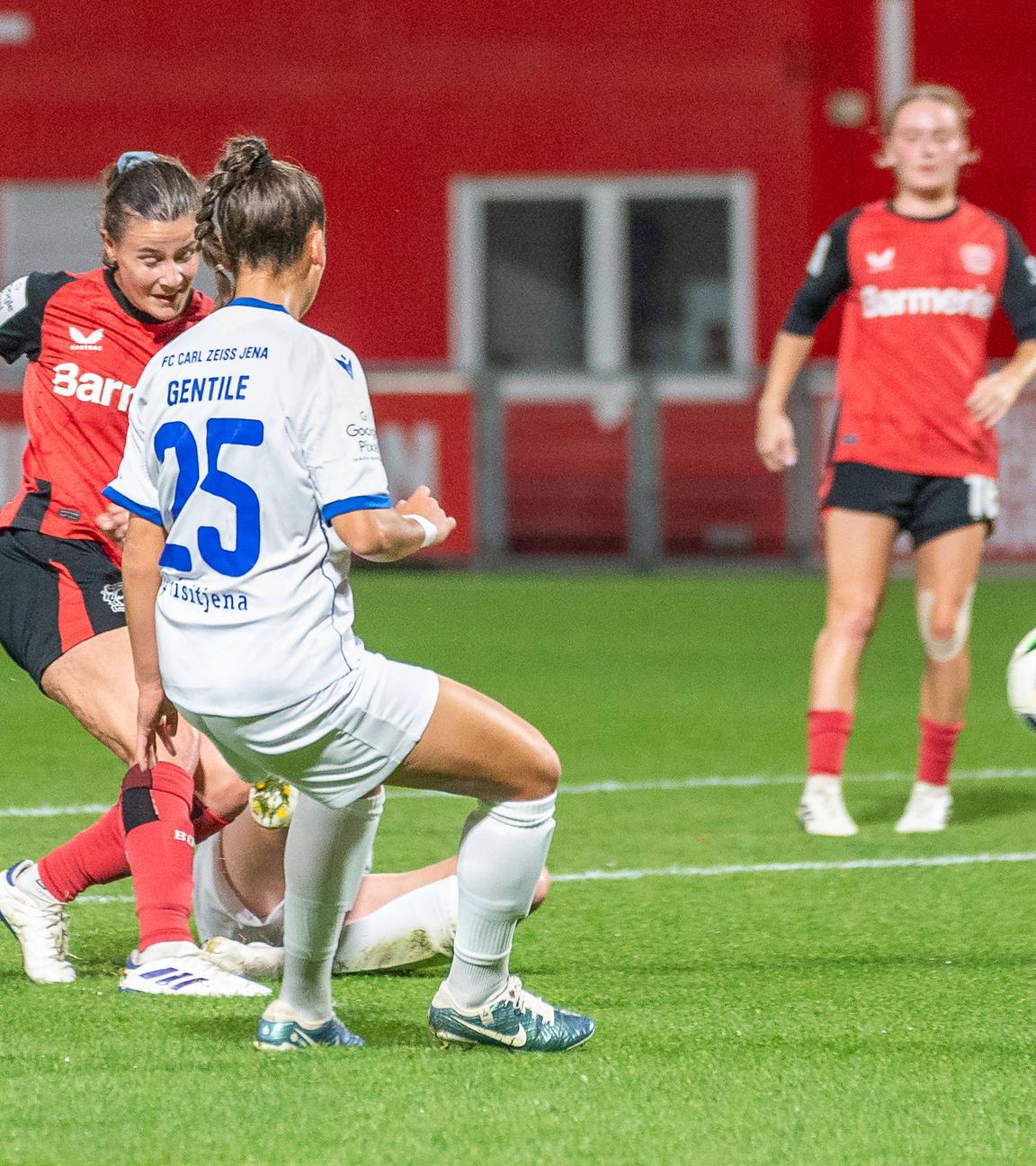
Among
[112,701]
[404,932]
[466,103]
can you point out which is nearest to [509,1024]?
[404,932]

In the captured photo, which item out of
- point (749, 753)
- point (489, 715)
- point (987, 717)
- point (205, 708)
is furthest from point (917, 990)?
point (987, 717)

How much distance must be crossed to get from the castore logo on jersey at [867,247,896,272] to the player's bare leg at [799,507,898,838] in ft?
2.37

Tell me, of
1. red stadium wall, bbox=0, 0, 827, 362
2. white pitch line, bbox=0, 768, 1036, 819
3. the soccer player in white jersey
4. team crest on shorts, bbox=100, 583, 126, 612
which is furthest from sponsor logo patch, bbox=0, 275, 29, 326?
red stadium wall, bbox=0, 0, 827, 362

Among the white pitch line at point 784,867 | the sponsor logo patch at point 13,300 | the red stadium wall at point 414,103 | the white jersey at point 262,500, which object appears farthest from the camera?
the red stadium wall at point 414,103

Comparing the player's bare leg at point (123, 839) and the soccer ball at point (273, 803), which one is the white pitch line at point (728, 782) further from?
the soccer ball at point (273, 803)

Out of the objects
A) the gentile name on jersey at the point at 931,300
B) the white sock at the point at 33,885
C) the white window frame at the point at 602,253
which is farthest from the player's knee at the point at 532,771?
the white window frame at the point at 602,253

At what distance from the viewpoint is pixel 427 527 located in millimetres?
3527

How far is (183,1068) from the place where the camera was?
378 centimetres

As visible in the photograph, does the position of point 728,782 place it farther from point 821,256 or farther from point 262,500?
point 262,500

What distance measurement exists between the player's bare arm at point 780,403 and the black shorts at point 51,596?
2433mm

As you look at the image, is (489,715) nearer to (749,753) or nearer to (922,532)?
(922,532)

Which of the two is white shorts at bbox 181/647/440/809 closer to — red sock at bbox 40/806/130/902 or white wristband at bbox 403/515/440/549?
white wristband at bbox 403/515/440/549

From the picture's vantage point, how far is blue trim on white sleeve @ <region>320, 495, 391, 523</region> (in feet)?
11.3

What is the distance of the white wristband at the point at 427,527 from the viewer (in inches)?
139
